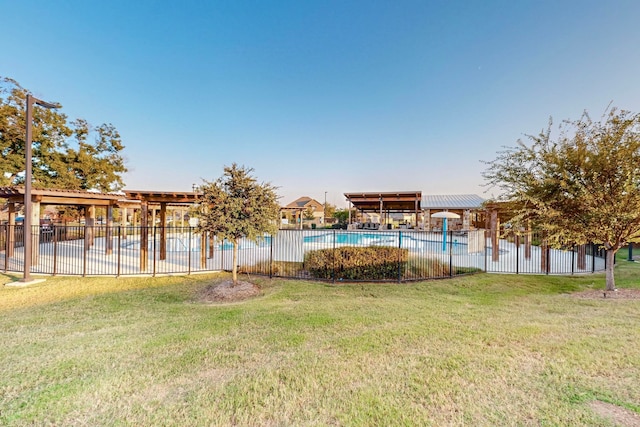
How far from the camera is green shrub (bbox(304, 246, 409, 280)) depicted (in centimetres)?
820

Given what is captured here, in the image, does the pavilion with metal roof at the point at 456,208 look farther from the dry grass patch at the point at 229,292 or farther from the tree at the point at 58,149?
the tree at the point at 58,149

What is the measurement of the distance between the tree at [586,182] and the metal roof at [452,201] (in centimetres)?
1798

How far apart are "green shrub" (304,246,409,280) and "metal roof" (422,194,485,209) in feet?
59.8

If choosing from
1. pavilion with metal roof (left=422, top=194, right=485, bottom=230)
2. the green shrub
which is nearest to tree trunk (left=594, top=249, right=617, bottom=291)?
the green shrub

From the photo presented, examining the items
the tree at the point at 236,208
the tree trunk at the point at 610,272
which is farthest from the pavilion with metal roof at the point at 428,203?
the tree at the point at 236,208

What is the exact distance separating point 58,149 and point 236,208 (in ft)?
69.8

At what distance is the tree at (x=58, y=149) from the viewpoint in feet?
52.9

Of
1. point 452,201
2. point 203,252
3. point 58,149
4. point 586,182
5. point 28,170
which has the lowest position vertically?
point 203,252

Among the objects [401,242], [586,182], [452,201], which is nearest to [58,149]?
[401,242]

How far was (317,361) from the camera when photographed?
3.06m

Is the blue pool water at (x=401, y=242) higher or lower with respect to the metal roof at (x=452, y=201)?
lower

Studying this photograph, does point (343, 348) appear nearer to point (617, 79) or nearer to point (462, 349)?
point (462, 349)

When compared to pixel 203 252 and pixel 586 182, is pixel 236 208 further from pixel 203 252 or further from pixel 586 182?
pixel 586 182

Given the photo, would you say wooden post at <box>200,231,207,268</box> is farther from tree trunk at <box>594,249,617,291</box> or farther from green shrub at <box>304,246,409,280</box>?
tree trunk at <box>594,249,617,291</box>
